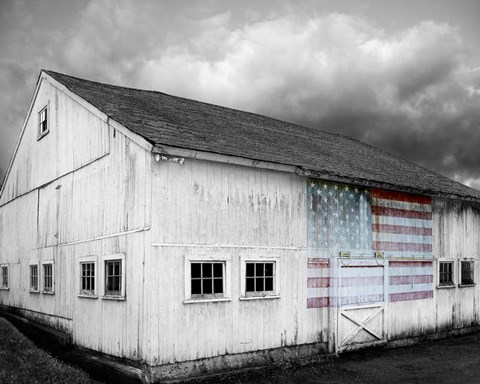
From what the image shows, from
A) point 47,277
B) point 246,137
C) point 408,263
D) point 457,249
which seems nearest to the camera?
point 246,137

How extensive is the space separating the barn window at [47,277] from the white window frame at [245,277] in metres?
6.84

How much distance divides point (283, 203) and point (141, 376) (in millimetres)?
4864

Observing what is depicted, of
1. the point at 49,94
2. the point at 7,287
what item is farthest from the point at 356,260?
the point at 7,287

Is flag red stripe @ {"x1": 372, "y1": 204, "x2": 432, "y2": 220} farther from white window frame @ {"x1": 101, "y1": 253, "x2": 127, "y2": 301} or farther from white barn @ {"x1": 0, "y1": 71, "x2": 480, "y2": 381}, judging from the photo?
white window frame @ {"x1": 101, "y1": 253, "x2": 127, "y2": 301}

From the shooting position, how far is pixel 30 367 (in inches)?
438

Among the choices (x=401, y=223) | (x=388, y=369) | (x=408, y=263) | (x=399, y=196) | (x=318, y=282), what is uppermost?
(x=399, y=196)

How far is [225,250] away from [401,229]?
629cm

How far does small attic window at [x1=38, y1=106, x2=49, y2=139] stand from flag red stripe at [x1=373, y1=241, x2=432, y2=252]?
10.4 m

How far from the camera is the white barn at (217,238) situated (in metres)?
10.1

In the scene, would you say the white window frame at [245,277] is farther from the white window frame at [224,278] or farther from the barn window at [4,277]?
the barn window at [4,277]

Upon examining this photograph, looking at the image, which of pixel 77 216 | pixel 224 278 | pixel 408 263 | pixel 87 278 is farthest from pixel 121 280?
pixel 408 263

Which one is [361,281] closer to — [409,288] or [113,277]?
[409,288]

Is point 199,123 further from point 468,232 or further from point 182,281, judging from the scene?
point 468,232

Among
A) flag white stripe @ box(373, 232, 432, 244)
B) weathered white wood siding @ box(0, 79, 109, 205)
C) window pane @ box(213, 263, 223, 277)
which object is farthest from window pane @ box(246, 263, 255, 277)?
flag white stripe @ box(373, 232, 432, 244)
